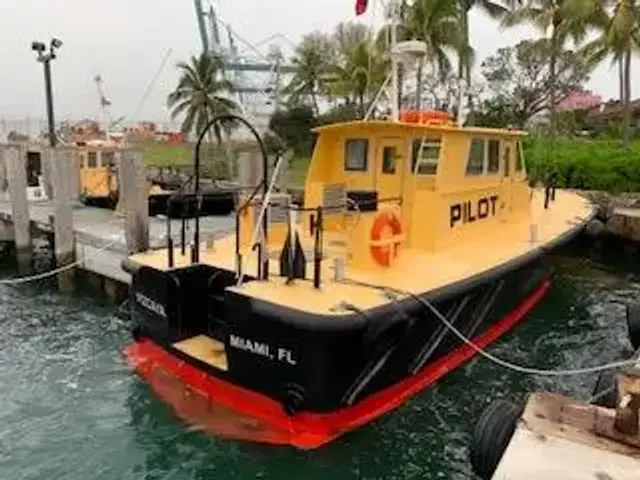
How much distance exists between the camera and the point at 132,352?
28.9ft

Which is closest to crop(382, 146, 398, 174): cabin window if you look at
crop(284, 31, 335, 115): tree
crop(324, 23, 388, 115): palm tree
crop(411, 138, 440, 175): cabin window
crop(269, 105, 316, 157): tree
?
crop(411, 138, 440, 175): cabin window

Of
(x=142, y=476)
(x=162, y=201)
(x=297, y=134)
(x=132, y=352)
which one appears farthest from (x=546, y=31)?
(x=142, y=476)

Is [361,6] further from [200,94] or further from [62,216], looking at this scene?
[200,94]

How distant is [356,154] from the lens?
9.33 metres

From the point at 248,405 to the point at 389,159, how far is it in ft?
13.0

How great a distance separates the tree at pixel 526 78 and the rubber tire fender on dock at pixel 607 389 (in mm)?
29367

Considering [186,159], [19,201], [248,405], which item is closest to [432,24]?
[19,201]

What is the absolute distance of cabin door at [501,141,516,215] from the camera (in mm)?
10547

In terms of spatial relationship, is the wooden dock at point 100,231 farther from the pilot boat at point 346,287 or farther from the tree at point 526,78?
the tree at point 526,78

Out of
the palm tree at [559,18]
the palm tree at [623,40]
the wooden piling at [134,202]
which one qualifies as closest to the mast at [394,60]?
the wooden piling at [134,202]

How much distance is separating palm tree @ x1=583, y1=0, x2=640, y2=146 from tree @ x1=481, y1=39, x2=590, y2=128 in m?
8.39

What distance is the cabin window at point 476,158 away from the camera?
954 centimetres

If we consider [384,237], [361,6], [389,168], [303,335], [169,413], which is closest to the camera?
[303,335]

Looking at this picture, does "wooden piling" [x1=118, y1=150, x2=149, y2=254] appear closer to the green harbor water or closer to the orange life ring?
the green harbor water
